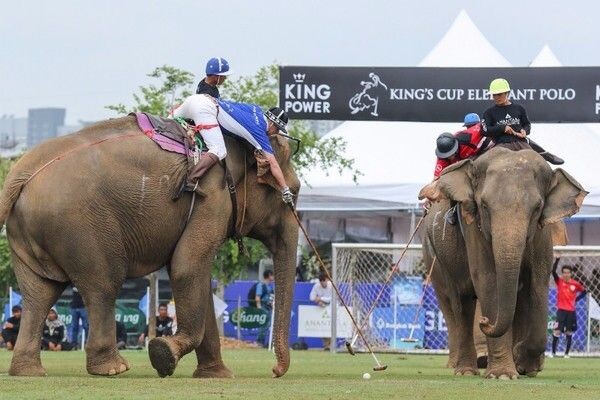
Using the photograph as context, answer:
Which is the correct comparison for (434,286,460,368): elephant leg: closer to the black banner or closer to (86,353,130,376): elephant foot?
(86,353,130,376): elephant foot

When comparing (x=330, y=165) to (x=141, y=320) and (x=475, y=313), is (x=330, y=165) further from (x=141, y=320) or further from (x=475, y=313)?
(x=475, y=313)

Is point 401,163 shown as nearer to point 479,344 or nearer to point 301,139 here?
point 301,139

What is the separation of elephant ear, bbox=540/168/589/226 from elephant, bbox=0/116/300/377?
10.0ft

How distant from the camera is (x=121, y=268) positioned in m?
17.7

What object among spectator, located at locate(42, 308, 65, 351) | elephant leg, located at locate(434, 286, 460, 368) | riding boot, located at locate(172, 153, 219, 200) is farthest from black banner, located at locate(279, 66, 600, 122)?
riding boot, located at locate(172, 153, 219, 200)

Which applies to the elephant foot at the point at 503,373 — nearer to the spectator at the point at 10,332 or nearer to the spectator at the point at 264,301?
the spectator at the point at 10,332

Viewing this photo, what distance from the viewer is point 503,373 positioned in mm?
17891

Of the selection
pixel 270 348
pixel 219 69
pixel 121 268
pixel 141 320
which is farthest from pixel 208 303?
pixel 141 320

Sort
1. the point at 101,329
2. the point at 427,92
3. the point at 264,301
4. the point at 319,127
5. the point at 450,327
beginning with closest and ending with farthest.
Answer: the point at 101,329 < the point at 450,327 < the point at 427,92 < the point at 264,301 < the point at 319,127

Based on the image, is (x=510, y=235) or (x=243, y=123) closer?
(x=510, y=235)

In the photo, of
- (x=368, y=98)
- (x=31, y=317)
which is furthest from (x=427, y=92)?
(x=31, y=317)

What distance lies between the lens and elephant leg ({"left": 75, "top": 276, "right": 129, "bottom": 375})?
1733cm

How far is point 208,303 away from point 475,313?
198 inches

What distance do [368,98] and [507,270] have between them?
47.1 ft
